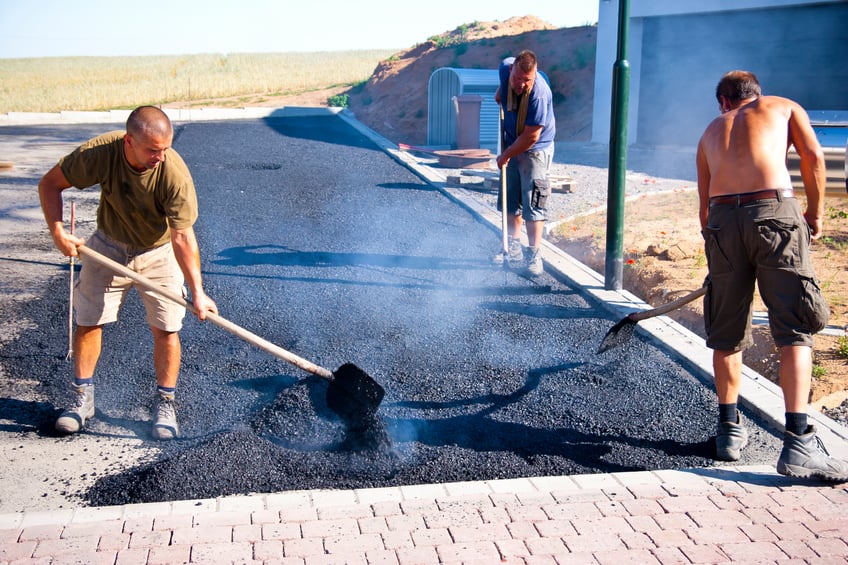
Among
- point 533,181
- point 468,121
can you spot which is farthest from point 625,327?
point 468,121

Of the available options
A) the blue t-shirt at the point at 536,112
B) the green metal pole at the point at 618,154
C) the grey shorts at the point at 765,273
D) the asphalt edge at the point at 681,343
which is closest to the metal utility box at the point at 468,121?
the asphalt edge at the point at 681,343

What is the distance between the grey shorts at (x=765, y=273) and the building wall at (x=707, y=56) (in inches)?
421

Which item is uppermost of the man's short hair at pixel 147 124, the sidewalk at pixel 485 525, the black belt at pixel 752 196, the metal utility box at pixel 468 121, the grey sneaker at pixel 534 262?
the metal utility box at pixel 468 121

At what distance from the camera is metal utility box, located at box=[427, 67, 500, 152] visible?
15703 mm

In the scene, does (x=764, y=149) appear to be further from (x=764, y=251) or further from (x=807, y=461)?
(x=807, y=461)

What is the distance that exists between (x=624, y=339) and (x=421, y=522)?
218cm

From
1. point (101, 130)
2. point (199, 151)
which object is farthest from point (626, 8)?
point (101, 130)

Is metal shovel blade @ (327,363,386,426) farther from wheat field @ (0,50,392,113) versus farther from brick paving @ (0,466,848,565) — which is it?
wheat field @ (0,50,392,113)

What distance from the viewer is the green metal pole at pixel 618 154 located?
19.3 ft

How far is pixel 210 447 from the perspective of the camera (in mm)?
3840

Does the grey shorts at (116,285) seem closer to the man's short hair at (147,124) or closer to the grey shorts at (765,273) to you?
the man's short hair at (147,124)

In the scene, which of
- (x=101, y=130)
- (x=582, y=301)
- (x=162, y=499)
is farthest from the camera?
(x=101, y=130)

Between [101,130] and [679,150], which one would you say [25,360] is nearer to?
[679,150]

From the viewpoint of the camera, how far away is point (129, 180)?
3.79 m
